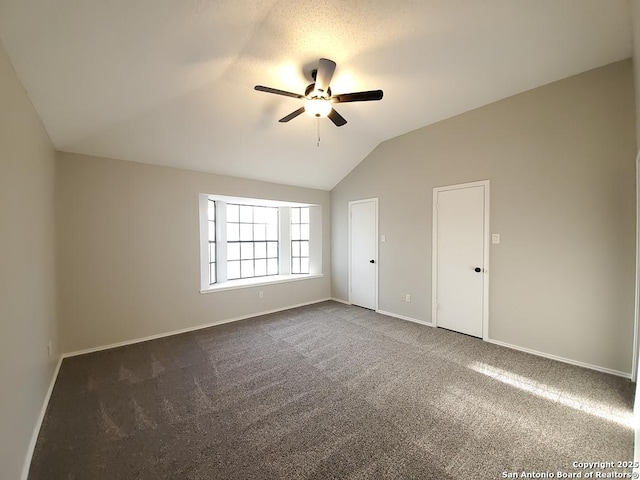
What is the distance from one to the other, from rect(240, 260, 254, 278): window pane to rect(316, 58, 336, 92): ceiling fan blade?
3492 mm

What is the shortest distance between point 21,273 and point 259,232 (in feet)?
11.8

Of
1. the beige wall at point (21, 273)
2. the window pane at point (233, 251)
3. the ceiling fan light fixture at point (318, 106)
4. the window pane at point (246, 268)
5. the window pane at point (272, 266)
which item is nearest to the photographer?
the beige wall at point (21, 273)

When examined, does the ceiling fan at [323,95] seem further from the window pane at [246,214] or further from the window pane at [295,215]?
the window pane at [295,215]

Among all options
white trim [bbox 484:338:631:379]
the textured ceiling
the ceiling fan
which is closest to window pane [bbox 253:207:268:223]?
the textured ceiling

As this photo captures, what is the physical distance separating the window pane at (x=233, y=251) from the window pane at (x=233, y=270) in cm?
9

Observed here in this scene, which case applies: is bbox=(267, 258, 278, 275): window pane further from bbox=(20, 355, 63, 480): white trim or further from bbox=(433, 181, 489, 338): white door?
bbox=(20, 355, 63, 480): white trim

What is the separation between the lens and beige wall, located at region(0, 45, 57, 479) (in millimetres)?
1341

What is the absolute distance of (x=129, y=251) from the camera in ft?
10.7

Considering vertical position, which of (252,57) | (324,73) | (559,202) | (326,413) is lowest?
(326,413)

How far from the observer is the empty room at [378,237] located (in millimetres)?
1604

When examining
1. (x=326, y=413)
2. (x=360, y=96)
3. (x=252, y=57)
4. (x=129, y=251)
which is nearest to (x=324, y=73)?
(x=360, y=96)

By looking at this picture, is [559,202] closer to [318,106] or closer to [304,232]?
[318,106]

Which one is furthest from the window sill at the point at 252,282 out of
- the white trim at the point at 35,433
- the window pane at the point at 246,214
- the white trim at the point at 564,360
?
the white trim at the point at 564,360

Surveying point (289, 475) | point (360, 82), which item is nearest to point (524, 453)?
point (289, 475)
